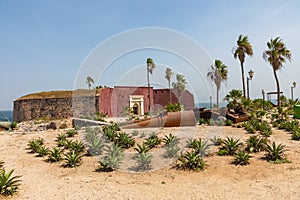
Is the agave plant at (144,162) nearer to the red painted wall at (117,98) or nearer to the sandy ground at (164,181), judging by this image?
the sandy ground at (164,181)

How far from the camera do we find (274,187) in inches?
237

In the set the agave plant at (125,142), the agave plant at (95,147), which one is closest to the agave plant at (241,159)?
the agave plant at (125,142)

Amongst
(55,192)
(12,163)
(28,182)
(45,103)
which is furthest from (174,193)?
(45,103)

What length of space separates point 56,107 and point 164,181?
25.3 meters

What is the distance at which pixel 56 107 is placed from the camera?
28688 mm

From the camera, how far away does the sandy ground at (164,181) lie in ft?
18.8

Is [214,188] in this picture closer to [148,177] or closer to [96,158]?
[148,177]

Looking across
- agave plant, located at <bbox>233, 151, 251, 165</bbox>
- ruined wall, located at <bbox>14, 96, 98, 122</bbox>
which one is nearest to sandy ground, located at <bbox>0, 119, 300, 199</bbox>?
agave plant, located at <bbox>233, 151, 251, 165</bbox>

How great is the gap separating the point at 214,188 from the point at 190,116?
9.47 metres

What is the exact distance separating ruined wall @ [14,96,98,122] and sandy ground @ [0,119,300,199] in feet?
65.0

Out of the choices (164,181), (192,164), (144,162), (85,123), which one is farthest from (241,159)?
(85,123)

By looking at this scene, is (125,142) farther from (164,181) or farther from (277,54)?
(277,54)

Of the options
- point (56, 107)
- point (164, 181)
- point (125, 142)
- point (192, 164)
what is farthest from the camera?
point (56, 107)

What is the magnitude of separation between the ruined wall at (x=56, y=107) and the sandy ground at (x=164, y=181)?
65.0 ft
